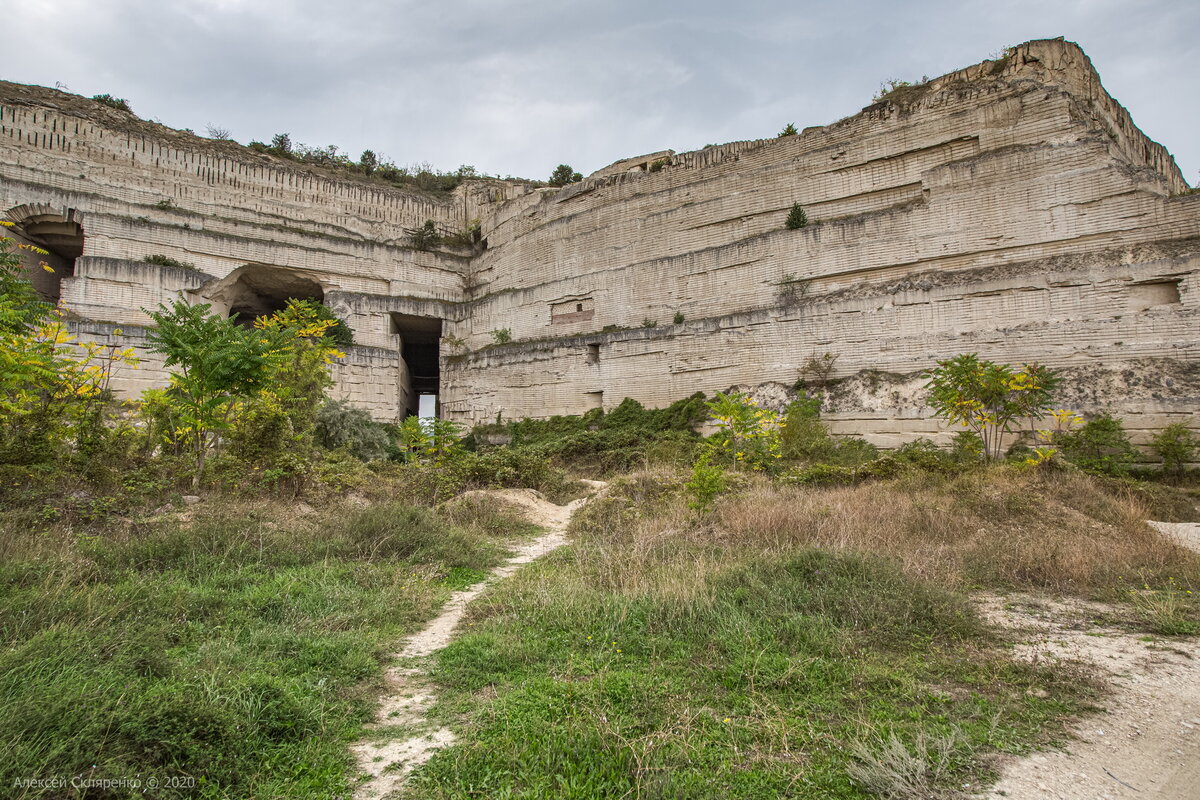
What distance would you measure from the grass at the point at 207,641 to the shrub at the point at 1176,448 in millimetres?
11700

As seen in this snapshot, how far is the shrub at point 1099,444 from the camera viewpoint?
10.4 m

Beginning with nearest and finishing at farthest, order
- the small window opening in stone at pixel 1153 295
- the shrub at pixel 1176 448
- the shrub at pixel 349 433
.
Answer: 1. the shrub at pixel 1176 448
2. the small window opening in stone at pixel 1153 295
3. the shrub at pixel 349 433

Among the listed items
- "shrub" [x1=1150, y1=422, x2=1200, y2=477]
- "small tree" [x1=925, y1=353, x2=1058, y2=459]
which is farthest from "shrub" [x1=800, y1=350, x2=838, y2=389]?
"shrub" [x1=1150, y1=422, x2=1200, y2=477]

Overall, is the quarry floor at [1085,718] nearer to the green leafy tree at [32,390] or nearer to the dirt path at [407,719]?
the dirt path at [407,719]

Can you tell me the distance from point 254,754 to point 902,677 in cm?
309

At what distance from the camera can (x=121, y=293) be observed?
60.8ft

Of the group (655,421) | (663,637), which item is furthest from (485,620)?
(655,421)

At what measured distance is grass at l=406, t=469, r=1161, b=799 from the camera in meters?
2.35

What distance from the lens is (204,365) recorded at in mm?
7223

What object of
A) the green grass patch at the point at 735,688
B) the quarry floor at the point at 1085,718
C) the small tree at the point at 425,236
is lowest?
the quarry floor at the point at 1085,718

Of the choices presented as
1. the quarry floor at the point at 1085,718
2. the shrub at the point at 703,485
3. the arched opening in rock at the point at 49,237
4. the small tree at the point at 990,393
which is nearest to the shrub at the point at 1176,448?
the small tree at the point at 990,393

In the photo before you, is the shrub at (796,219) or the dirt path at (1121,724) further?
the shrub at (796,219)

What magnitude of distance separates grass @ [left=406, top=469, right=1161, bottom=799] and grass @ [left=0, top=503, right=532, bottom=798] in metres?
0.58

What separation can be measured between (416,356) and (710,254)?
14865mm
